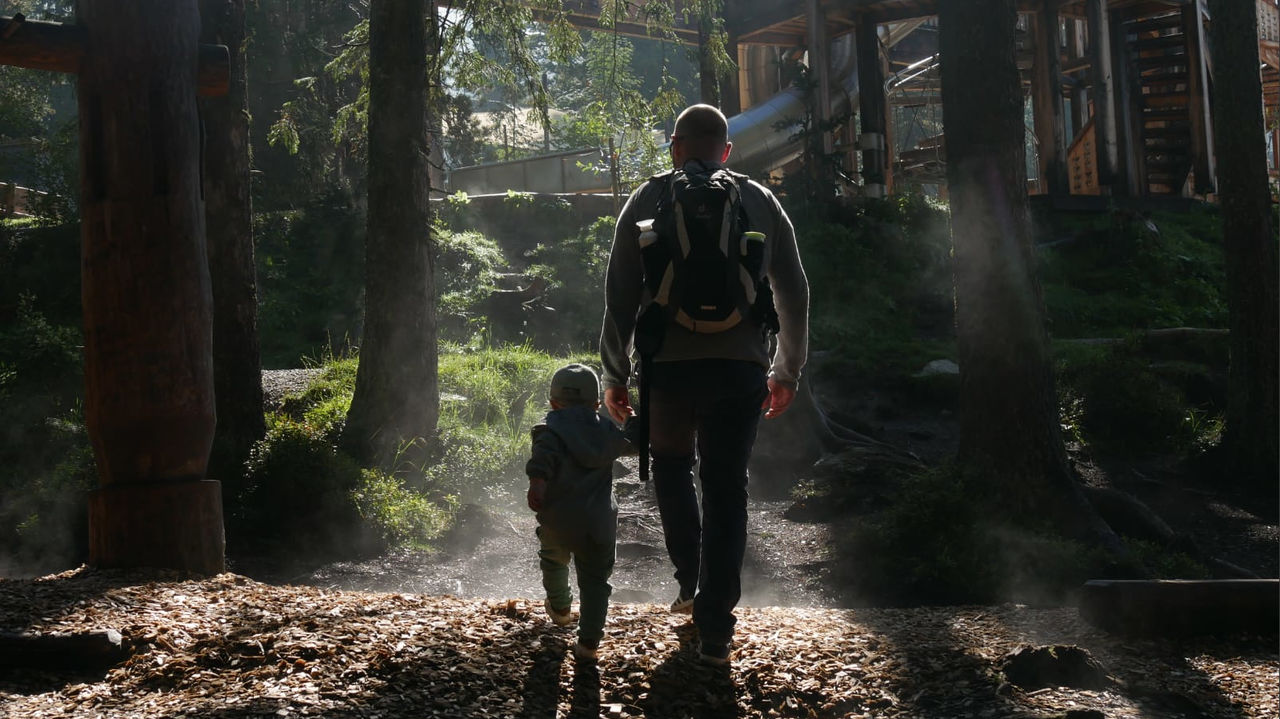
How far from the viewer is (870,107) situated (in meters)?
19.6

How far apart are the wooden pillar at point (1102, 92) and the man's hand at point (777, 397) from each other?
59.6 feet

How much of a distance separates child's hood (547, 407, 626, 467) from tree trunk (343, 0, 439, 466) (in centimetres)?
614

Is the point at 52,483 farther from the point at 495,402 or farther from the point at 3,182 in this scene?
the point at 3,182

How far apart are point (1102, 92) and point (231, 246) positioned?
1693 centimetres

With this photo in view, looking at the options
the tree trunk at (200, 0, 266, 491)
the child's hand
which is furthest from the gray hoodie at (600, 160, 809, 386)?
the tree trunk at (200, 0, 266, 491)

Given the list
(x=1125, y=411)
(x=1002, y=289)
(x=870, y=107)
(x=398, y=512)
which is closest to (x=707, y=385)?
(x=1002, y=289)

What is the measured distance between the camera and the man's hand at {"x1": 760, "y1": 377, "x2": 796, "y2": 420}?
4344 mm

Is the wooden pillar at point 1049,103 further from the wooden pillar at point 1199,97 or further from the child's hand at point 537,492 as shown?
the child's hand at point 537,492

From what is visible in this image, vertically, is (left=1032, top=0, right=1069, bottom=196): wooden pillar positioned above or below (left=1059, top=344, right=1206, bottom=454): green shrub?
above

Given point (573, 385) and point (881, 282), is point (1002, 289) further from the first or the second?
point (881, 282)

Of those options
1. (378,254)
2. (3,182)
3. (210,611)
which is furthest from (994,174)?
(3,182)

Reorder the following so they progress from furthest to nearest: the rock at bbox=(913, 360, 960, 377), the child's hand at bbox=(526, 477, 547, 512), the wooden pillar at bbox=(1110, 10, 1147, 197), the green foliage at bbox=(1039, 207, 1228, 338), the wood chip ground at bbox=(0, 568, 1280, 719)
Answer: the wooden pillar at bbox=(1110, 10, 1147, 197) < the green foliage at bbox=(1039, 207, 1228, 338) < the rock at bbox=(913, 360, 960, 377) < the child's hand at bbox=(526, 477, 547, 512) < the wood chip ground at bbox=(0, 568, 1280, 719)

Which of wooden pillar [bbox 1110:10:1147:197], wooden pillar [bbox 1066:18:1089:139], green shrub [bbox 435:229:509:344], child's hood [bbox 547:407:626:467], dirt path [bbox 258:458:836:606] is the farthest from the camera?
wooden pillar [bbox 1066:18:1089:139]

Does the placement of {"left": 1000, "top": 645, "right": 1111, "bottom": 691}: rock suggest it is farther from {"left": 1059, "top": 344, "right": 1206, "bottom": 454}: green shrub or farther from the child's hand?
{"left": 1059, "top": 344, "right": 1206, "bottom": 454}: green shrub
